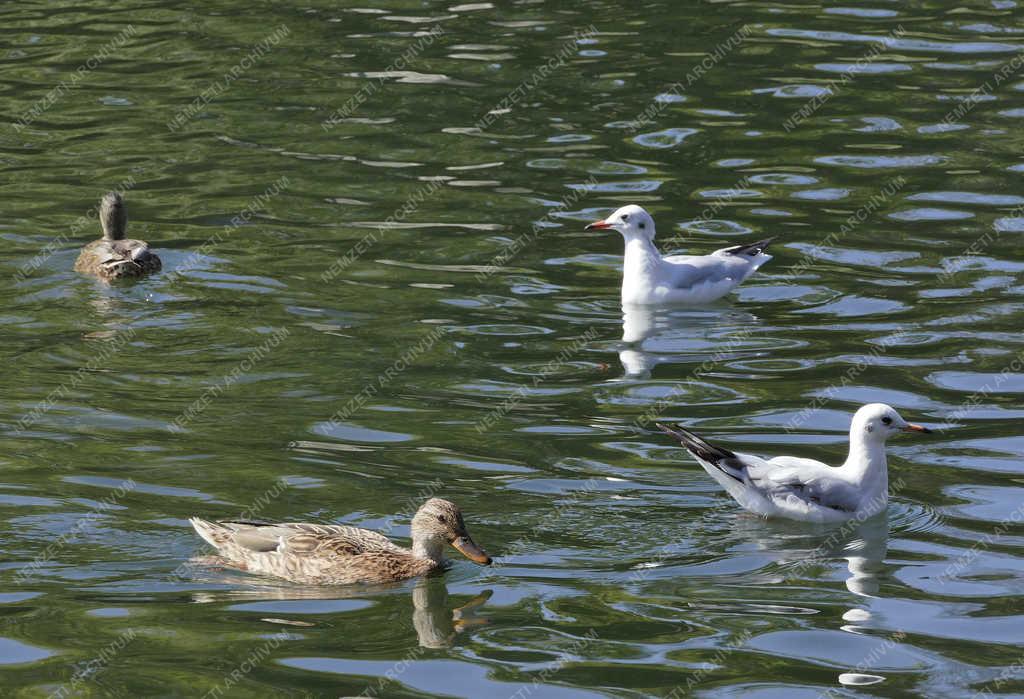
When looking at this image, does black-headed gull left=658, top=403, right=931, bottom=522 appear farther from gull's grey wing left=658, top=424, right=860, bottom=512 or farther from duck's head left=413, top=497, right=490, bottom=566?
duck's head left=413, top=497, right=490, bottom=566

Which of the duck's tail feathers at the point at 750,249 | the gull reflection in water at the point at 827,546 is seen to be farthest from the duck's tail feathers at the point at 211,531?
the duck's tail feathers at the point at 750,249

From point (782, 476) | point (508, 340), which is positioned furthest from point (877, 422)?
point (508, 340)

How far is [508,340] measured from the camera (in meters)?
15.0

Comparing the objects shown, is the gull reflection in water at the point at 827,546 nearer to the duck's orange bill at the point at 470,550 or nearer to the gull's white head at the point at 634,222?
the duck's orange bill at the point at 470,550

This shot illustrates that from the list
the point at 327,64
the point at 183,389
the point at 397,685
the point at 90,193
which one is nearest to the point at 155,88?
the point at 327,64

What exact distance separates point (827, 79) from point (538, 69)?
3723 millimetres

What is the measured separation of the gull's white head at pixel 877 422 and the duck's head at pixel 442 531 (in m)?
2.87

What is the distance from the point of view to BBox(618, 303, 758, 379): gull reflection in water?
14.9 metres

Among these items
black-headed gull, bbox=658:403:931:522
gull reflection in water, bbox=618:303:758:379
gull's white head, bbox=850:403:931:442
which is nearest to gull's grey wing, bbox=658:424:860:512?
black-headed gull, bbox=658:403:931:522

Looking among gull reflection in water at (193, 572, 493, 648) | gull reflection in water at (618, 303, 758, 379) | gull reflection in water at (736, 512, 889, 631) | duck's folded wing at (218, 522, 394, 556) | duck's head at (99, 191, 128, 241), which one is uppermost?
duck's head at (99, 191, 128, 241)

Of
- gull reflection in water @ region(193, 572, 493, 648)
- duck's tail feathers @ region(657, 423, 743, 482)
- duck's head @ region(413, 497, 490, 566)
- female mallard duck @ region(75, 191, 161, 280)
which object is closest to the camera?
gull reflection in water @ region(193, 572, 493, 648)

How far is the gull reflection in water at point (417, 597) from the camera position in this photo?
9844 mm

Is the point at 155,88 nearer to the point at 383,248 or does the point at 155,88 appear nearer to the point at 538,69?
the point at 538,69

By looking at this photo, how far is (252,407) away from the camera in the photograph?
13.4 m
